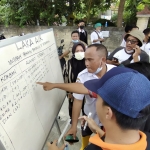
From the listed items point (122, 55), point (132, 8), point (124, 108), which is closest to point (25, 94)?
point (124, 108)

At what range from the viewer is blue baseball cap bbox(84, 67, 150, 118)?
63cm

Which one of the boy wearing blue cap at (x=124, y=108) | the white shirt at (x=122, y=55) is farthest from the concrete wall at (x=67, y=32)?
the boy wearing blue cap at (x=124, y=108)

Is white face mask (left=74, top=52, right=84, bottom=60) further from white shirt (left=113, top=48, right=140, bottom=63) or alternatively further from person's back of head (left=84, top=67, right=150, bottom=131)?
person's back of head (left=84, top=67, right=150, bottom=131)

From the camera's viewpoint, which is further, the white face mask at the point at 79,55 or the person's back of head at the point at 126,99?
the white face mask at the point at 79,55

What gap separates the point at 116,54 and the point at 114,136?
1.67 meters

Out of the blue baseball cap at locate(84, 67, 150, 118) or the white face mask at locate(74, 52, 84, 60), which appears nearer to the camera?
the blue baseball cap at locate(84, 67, 150, 118)

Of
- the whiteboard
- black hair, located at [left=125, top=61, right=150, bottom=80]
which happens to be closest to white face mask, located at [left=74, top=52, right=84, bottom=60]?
the whiteboard

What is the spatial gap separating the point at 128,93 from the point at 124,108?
65 millimetres

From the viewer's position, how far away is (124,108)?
635 mm

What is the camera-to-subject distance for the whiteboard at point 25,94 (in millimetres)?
884

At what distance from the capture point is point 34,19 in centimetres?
713

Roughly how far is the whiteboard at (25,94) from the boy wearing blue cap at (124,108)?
0.52m

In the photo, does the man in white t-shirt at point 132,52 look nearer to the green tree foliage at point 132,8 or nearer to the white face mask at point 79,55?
the white face mask at point 79,55

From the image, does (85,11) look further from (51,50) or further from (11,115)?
(11,115)
